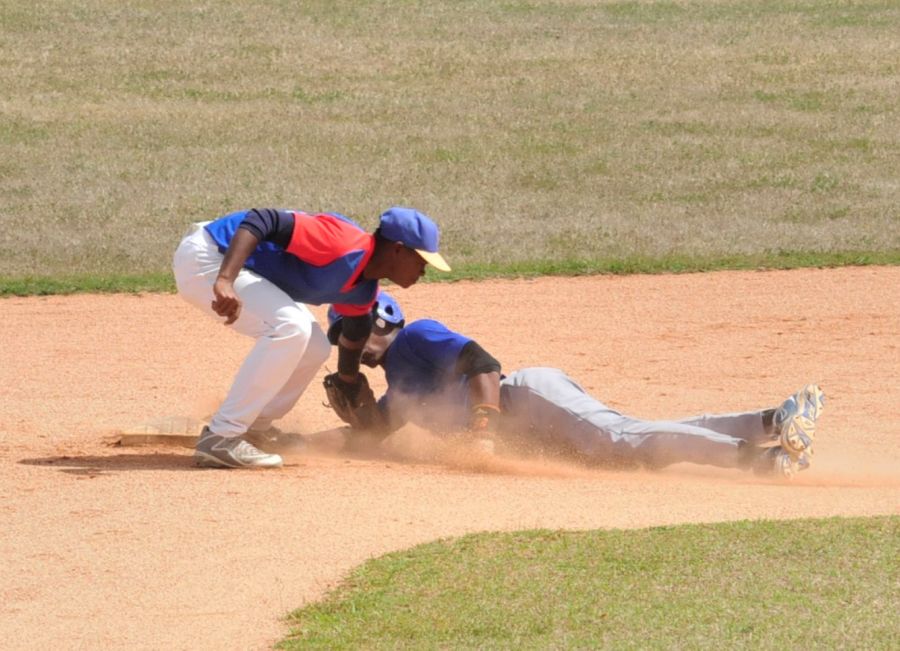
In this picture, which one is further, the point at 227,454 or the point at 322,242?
the point at 227,454

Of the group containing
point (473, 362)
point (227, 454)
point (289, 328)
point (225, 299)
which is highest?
point (225, 299)

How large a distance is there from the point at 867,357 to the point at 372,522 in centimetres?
560

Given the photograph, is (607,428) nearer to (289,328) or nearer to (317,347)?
(317,347)

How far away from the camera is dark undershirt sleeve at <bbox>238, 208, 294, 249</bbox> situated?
737cm

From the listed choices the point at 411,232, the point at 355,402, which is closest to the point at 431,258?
the point at 411,232

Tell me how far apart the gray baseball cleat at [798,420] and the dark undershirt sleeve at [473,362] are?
1.50 m

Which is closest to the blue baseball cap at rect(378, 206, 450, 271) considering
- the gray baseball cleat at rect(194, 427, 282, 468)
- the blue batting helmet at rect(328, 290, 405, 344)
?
the blue batting helmet at rect(328, 290, 405, 344)

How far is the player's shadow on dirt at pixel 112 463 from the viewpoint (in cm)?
787

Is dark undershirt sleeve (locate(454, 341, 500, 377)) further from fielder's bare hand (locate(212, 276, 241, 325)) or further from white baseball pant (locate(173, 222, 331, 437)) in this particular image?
fielder's bare hand (locate(212, 276, 241, 325))

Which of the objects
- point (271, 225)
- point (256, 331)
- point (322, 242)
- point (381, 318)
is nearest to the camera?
point (271, 225)

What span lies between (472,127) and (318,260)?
15548mm

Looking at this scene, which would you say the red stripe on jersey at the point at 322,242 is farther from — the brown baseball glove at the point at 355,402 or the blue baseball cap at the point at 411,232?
the brown baseball glove at the point at 355,402

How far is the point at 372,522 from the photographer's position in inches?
265

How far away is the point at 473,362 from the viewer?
7.75 m
